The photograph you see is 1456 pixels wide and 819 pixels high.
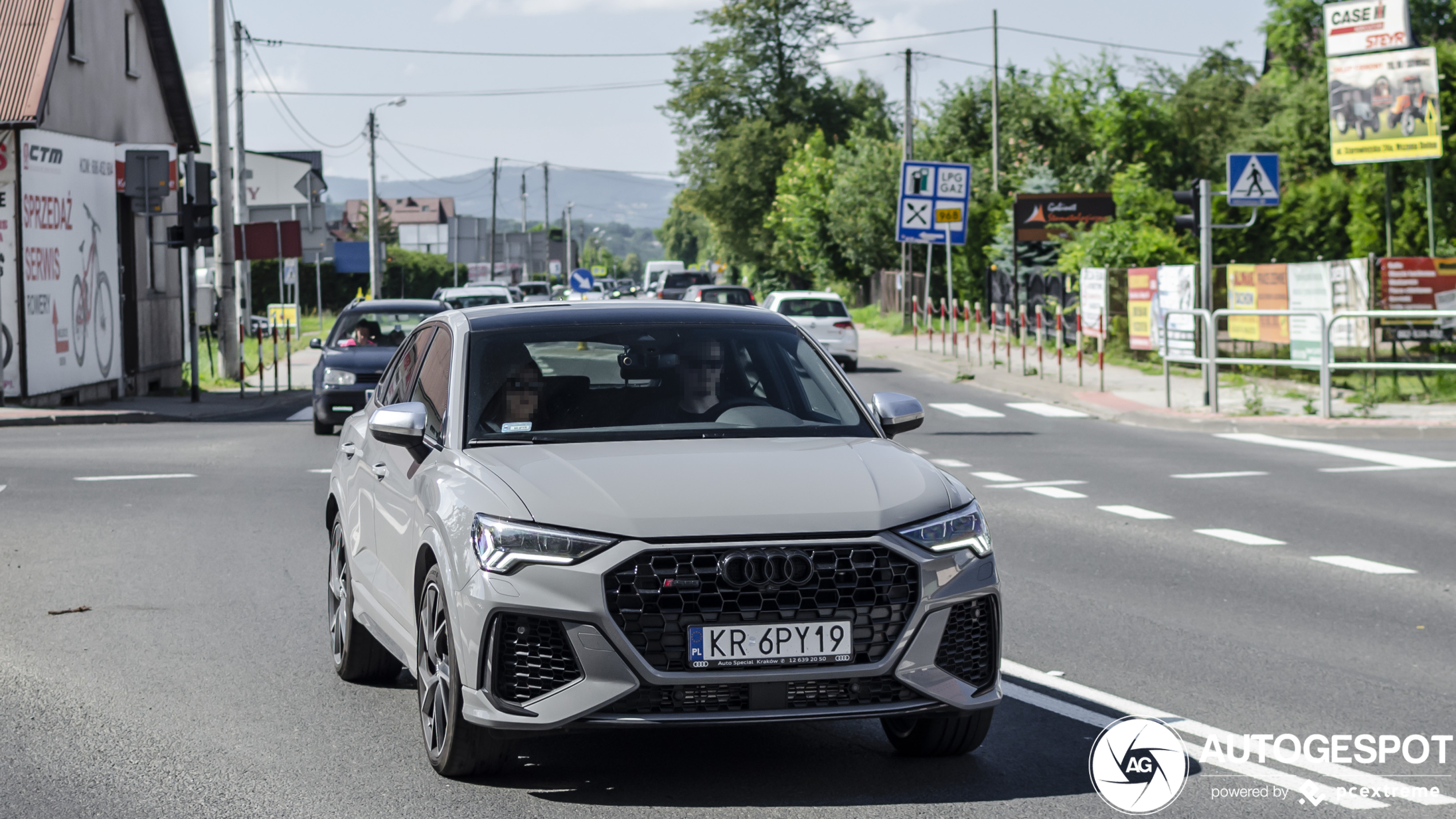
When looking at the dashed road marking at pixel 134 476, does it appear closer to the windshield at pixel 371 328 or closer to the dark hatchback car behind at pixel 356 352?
the dark hatchback car behind at pixel 356 352

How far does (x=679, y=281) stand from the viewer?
5562cm

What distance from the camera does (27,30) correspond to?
25.1 metres

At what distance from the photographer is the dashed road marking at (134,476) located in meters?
14.8

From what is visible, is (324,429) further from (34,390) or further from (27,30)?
(27,30)

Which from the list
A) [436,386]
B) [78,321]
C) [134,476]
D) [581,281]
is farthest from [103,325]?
[581,281]

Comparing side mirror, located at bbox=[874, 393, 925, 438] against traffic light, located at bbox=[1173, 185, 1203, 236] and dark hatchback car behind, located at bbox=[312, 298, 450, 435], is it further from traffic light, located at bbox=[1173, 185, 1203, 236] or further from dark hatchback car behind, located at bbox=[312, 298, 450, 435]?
traffic light, located at bbox=[1173, 185, 1203, 236]

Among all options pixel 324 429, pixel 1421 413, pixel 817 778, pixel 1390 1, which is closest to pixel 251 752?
pixel 817 778

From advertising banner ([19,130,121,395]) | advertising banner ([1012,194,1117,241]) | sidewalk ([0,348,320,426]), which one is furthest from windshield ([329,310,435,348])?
advertising banner ([1012,194,1117,241])

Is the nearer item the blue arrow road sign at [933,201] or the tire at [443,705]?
the tire at [443,705]

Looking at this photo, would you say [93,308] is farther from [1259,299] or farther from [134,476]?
[1259,299]

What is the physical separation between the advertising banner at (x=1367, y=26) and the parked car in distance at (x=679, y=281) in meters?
23.7

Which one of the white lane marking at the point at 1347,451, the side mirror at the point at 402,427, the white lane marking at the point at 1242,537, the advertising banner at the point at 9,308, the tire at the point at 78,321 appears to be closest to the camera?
the side mirror at the point at 402,427

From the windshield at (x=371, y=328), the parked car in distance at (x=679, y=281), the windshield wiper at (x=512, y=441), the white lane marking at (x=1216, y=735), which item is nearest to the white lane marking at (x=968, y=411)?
the windshield at (x=371, y=328)

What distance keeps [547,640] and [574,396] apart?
1.33 meters
